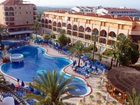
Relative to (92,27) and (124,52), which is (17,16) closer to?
(92,27)

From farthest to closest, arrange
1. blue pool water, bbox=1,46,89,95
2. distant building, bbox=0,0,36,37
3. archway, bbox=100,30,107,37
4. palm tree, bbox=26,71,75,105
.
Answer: distant building, bbox=0,0,36,37 < archway, bbox=100,30,107,37 < blue pool water, bbox=1,46,89,95 < palm tree, bbox=26,71,75,105

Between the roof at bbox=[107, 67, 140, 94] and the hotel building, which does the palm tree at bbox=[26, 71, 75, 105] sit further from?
the hotel building

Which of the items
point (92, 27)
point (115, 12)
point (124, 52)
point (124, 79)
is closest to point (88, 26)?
point (92, 27)

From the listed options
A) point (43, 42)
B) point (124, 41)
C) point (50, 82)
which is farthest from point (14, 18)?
point (50, 82)

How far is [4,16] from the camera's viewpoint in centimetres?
7244

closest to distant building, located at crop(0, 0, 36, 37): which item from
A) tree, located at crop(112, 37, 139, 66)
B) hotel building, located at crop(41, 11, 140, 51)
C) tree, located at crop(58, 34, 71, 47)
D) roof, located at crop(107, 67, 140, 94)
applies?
hotel building, located at crop(41, 11, 140, 51)

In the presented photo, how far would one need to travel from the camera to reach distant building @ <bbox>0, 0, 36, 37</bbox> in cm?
7281

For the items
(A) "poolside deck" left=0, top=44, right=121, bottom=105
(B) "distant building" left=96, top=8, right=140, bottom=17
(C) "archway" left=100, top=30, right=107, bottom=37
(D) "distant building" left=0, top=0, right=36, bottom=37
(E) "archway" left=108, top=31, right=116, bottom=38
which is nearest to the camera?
(A) "poolside deck" left=0, top=44, right=121, bottom=105

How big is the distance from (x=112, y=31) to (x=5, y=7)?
3435 cm

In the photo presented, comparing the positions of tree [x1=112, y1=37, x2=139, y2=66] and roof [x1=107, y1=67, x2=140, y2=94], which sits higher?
tree [x1=112, y1=37, x2=139, y2=66]

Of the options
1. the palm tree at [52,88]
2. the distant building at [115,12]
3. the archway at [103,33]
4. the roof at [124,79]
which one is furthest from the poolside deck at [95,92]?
the distant building at [115,12]

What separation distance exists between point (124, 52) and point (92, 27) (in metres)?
22.0

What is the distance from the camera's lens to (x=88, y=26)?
6125 cm

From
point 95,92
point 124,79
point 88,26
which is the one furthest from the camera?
point 88,26
